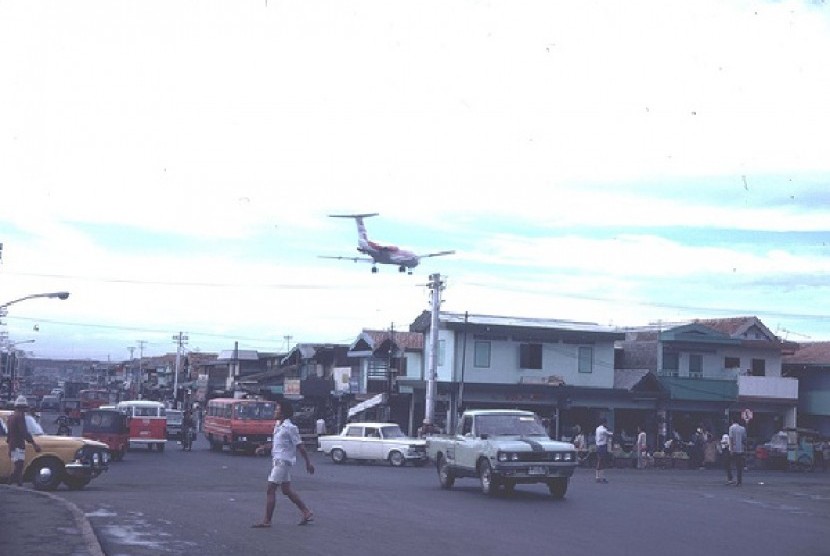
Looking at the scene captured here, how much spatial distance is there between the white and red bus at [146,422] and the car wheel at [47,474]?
947 inches

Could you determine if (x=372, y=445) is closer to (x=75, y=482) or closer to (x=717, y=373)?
(x=75, y=482)

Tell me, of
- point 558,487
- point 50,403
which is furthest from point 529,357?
point 50,403

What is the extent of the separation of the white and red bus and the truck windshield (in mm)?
24750

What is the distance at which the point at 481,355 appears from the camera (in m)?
58.7

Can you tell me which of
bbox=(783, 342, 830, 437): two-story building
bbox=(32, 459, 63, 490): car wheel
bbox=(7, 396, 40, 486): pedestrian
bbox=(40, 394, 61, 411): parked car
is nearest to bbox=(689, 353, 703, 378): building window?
bbox=(783, 342, 830, 437): two-story building

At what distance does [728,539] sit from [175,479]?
15662 millimetres

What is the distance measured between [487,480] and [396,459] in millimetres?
18505

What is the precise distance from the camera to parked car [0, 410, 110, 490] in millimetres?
20844

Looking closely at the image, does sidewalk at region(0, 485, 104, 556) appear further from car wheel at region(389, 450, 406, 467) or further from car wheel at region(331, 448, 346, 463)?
car wheel at region(331, 448, 346, 463)

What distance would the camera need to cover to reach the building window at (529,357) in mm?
59469

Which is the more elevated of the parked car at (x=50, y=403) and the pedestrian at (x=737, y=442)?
the pedestrian at (x=737, y=442)

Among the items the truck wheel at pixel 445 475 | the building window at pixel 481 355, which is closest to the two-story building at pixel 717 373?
the building window at pixel 481 355

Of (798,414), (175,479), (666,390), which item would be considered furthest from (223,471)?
(798,414)

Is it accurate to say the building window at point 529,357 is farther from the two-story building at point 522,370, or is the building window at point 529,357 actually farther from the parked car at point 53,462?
the parked car at point 53,462
